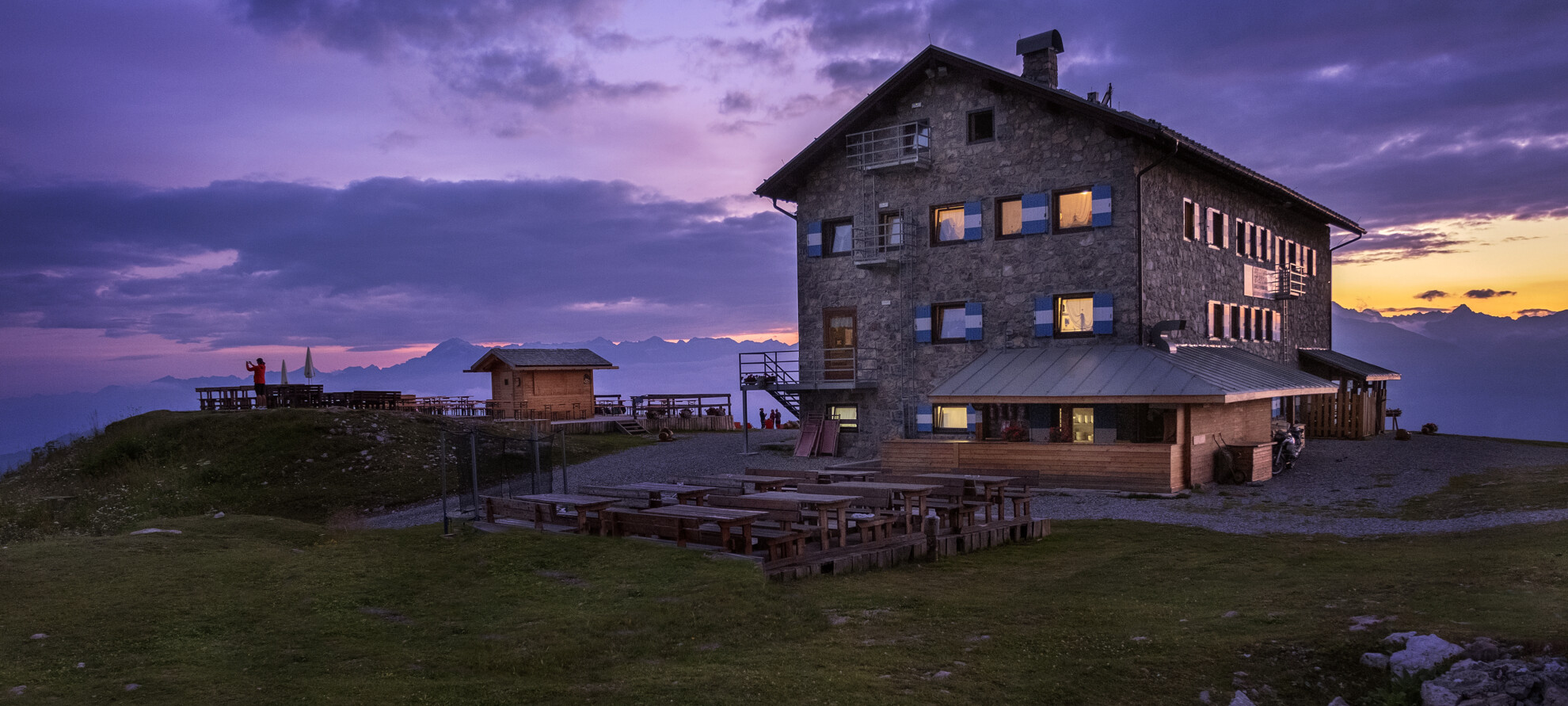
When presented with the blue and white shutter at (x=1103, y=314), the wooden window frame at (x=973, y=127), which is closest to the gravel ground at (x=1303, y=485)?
the blue and white shutter at (x=1103, y=314)

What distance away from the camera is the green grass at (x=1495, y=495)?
17188mm

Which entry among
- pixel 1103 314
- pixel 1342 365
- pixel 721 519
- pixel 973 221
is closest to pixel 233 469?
pixel 721 519

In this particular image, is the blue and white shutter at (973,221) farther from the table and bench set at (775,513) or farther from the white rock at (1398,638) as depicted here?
the white rock at (1398,638)

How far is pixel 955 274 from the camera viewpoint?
28.4 meters

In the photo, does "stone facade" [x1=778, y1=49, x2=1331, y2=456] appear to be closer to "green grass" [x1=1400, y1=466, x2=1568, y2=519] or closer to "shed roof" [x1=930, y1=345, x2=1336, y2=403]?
"shed roof" [x1=930, y1=345, x2=1336, y2=403]

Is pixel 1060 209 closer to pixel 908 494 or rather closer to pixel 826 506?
pixel 908 494

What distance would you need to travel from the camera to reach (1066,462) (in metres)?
22.7

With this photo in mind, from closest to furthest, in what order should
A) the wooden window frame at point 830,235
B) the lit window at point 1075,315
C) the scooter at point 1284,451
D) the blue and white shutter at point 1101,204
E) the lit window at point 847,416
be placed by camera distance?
the scooter at point 1284,451 → the blue and white shutter at point 1101,204 → the lit window at point 1075,315 → the lit window at point 847,416 → the wooden window frame at point 830,235

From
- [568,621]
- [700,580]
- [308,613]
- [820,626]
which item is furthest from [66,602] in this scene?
[820,626]

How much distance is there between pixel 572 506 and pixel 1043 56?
22467mm

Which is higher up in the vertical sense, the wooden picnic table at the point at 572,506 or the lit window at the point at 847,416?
the lit window at the point at 847,416

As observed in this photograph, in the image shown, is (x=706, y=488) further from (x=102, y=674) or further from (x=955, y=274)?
(x=955, y=274)

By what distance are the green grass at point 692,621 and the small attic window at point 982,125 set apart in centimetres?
1740

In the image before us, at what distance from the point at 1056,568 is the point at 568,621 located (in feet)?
22.3
